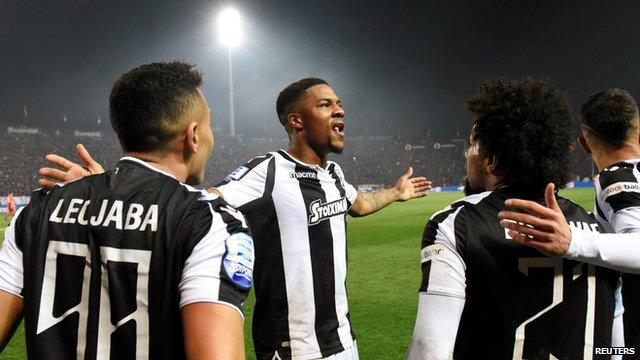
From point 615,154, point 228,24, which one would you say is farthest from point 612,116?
point 228,24

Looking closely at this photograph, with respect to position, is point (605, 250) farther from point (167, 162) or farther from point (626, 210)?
point (167, 162)

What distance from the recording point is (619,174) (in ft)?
8.84

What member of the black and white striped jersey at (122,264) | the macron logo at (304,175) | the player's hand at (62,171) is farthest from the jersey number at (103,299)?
the macron logo at (304,175)

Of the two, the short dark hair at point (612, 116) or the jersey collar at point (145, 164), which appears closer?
the jersey collar at point (145, 164)

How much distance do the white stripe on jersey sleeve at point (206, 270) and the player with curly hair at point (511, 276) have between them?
716 millimetres

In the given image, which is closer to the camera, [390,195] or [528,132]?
[528,132]

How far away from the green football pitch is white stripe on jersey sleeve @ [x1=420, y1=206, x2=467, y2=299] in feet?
12.1

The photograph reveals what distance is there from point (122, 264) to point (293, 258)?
5.88ft

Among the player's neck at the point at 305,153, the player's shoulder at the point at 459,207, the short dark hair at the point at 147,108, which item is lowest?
the player's shoulder at the point at 459,207

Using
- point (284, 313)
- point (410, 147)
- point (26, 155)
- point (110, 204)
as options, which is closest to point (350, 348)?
point (284, 313)

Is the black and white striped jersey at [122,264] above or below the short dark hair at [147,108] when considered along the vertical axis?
below

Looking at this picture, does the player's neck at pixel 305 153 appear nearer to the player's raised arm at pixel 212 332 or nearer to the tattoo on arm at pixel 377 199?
the tattoo on arm at pixel 377 199

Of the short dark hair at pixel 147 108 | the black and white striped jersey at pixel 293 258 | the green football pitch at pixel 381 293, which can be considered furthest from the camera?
the green football pitch at pixel 381 293

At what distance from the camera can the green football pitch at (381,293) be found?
564 cm
